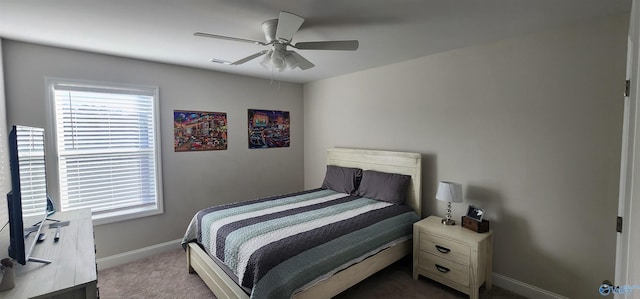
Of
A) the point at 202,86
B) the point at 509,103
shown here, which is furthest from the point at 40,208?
the point at 509,103

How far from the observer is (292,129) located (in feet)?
15.2

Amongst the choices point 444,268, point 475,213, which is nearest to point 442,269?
point 444,268

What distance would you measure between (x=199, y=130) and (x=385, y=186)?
250 cm

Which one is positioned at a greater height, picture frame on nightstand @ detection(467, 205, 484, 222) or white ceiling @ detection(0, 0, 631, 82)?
white ceiling @ detection(0, 0, 631, 82)

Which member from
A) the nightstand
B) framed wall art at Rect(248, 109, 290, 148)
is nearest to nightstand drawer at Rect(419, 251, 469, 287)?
the nightstand

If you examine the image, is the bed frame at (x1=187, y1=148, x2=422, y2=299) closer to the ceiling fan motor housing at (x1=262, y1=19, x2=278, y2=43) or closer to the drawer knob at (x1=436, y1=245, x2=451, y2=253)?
the drawer knob at (x1=436, y1=245, x2=451, y2=253)

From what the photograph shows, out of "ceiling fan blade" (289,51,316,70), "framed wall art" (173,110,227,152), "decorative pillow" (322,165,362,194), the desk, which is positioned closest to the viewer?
the desk

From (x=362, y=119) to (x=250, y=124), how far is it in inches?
65.7

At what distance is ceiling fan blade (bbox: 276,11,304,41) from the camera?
1.71 metres

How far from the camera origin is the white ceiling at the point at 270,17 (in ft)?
5.99

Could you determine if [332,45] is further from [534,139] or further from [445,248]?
[445,248]

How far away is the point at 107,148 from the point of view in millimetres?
3014

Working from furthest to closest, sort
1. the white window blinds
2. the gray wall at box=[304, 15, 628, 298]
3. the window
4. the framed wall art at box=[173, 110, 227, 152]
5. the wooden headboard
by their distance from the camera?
1. the framed wall art at box=[173, 110, 227, 152]
2. the wooden headboard
3. the window
4. the gray wall at box=[304, 15, 628, 298]
5. the white window blinds

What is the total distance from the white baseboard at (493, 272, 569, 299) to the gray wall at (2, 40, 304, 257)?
3080 mm
